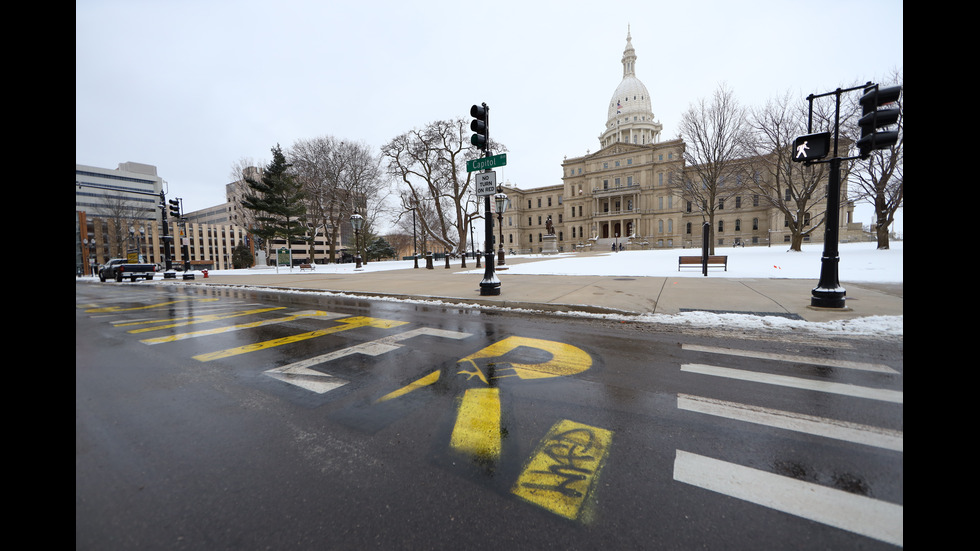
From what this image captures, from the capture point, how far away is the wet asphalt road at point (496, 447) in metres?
1.78

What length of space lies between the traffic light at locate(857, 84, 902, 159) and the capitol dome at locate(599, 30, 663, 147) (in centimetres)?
8469

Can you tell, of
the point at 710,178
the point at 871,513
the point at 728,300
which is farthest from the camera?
the point at 710,178

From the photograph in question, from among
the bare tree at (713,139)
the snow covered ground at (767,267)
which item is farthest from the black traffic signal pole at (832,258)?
the bare tree at (713,139)

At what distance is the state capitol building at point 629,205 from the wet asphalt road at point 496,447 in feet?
197

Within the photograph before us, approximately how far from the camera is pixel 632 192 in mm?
73312

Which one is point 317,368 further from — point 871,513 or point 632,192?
point 632,192

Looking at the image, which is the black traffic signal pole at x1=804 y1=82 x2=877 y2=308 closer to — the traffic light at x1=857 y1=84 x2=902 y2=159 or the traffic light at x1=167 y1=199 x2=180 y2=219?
the traffic light at x1=857 y1=84 x2=902 y2=159

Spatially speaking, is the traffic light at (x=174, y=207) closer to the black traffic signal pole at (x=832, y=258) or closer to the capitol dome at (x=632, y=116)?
the black traffic signal pole at (x=832, y=258)

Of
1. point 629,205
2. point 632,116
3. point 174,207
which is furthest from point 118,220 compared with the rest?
point 632,116

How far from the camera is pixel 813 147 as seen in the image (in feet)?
24.6

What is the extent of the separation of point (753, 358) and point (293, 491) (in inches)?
200
